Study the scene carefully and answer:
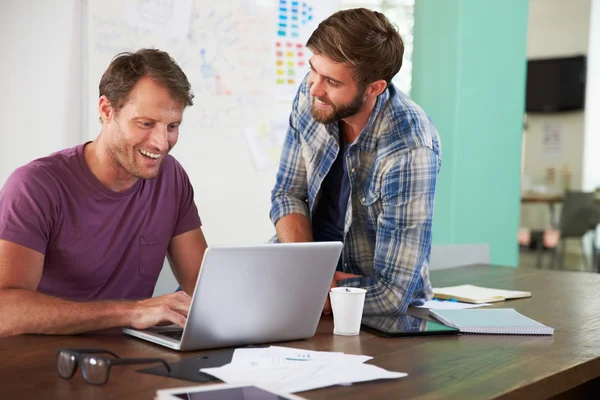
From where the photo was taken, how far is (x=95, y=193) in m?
1.91

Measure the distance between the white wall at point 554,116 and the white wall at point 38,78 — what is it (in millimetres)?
6134

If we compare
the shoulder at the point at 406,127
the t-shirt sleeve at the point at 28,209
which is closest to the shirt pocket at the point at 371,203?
the shoulder at the point at 406,127

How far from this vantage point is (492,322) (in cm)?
182

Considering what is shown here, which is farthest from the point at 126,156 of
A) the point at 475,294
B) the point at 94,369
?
the point at 475,294

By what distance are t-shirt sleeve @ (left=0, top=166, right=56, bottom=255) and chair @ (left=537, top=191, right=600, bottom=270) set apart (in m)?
6.26

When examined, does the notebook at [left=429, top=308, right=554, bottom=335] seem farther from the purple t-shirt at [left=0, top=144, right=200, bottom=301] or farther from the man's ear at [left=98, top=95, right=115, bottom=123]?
the man's ear at [left=98, top=95, right=115, bottom=123]

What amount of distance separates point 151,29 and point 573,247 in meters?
6.01

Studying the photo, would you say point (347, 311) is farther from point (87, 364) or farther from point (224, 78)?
point (224, 78)

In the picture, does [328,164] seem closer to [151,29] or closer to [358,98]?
[358,98]

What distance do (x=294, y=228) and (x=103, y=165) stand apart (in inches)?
24.9

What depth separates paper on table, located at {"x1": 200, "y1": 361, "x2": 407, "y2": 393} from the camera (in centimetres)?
125

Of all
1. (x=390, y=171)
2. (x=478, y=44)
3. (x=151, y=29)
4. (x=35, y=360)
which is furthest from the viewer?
(x=478, y=44)

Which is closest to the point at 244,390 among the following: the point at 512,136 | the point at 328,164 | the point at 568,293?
the point at 328,164

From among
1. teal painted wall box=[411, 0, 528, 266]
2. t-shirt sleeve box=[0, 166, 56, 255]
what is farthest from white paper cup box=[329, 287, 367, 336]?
teal painted wall box=[411, 0, 528, 266]
